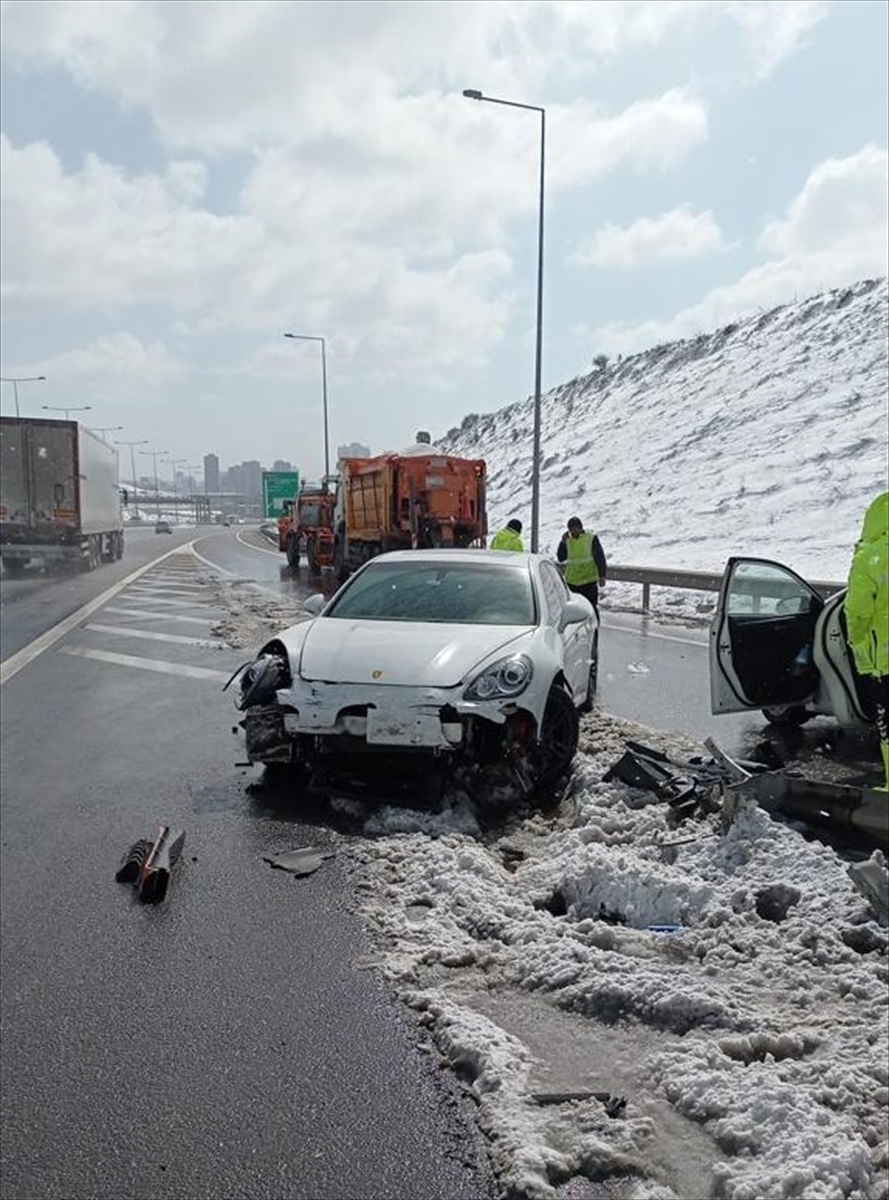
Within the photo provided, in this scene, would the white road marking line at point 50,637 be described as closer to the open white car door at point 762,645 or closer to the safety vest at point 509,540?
the safety vest at point 509,540

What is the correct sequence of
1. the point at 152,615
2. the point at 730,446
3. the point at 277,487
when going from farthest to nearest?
the point at 277,487
the point at 730,446
the point at 152,615

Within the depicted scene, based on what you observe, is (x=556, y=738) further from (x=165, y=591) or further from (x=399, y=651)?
(x=165, y=591)

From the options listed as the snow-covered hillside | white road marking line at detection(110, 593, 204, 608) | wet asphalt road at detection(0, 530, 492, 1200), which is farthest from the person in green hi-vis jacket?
the snow-covered hillside

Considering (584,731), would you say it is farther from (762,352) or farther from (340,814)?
(762,352)

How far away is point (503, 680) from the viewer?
5.76 m

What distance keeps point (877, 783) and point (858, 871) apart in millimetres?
2900

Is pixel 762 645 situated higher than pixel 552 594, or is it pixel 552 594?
pixel 552 594

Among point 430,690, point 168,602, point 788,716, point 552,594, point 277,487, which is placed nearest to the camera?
point 430,690

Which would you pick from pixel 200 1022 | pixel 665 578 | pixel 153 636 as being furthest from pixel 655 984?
pixel 665 578

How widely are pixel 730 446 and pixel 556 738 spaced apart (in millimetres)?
38512

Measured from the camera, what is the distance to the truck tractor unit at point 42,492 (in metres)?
27.8

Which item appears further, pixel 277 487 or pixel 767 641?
pixel 277 487

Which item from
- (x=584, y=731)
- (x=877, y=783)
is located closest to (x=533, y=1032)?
(x=877, y=783)

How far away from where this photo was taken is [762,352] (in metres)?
52.2
